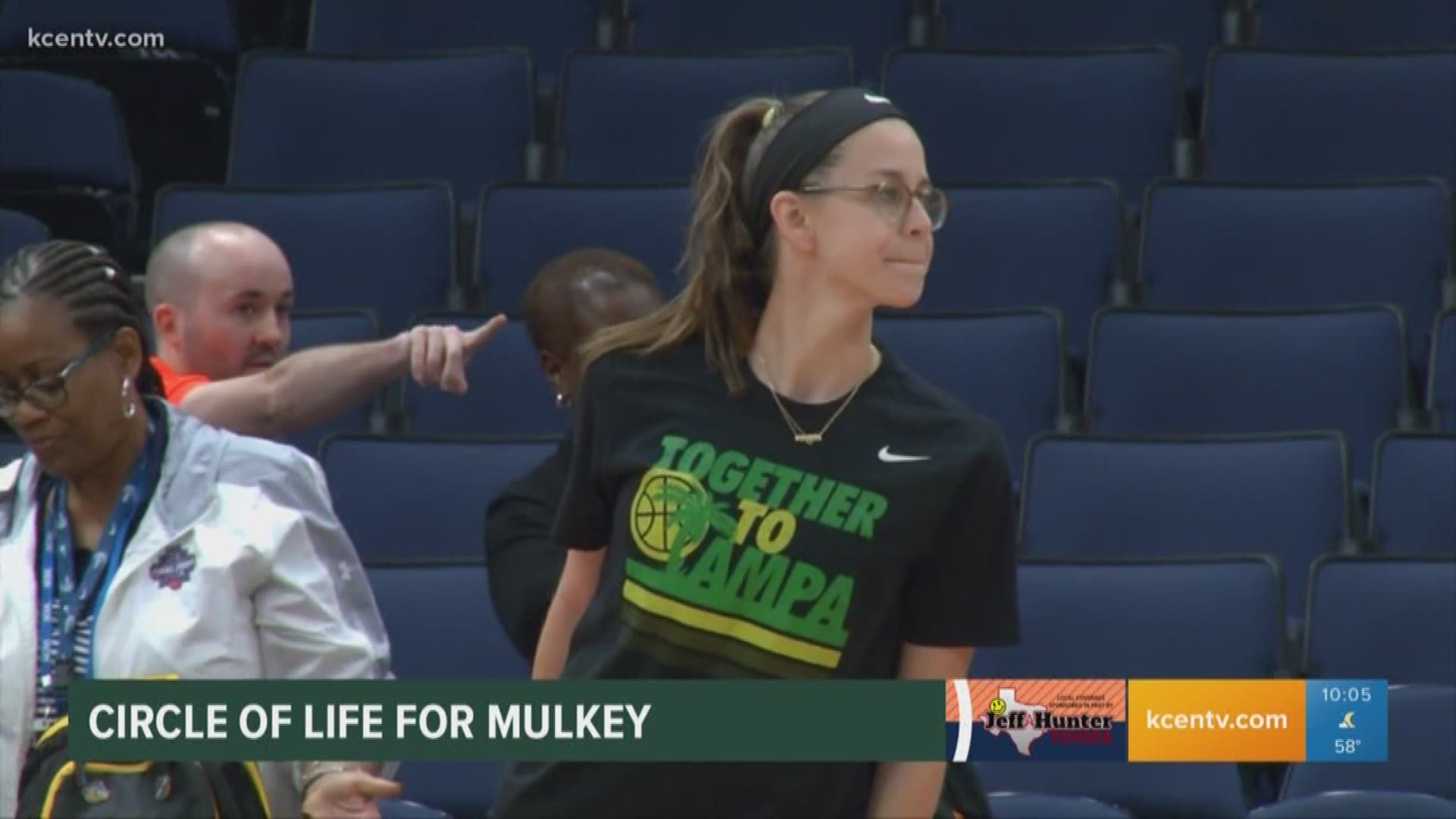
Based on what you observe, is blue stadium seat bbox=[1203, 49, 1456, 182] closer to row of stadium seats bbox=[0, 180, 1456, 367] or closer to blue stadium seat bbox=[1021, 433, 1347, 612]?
row of stadium seats bbox=[0, 180, 1456, 367]

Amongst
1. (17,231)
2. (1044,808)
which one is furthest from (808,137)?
(17,231)

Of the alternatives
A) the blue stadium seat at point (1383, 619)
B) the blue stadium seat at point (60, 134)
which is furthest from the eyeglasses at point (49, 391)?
the blue stadium seat at point (60, 134)

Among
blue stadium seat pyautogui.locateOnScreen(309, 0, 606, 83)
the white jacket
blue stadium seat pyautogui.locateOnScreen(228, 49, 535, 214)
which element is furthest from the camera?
blue stadium seat pyautogui.locateOnScreen(309, 0, 606, 83)

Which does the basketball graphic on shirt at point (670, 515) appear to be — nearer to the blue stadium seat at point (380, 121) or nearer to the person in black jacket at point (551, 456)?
the person in black jacket at point (551, 456)

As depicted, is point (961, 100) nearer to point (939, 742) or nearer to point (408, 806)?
point (408, 806)

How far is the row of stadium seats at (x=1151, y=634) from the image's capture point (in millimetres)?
3816

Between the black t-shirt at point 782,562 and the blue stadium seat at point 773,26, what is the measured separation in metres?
4.02

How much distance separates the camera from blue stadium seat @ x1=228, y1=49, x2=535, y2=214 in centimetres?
554

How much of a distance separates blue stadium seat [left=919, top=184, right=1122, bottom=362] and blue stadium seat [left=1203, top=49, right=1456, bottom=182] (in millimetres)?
502

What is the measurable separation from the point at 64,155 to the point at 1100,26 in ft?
7.88

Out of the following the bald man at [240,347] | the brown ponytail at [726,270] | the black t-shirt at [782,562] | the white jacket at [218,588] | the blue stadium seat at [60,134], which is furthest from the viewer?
the blue stadium seat at [60,134]

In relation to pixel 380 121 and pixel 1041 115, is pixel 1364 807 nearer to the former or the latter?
pixel 1041 115

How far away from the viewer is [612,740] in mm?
1954

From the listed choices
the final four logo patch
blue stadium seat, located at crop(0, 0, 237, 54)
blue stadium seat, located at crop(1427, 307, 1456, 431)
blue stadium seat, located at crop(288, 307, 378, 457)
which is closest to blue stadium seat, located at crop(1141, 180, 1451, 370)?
blue stadium seat, located at crop(1427, 307, 1456, 431)
